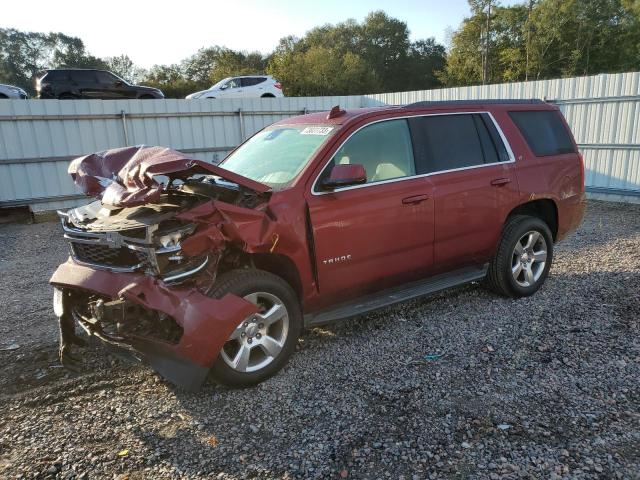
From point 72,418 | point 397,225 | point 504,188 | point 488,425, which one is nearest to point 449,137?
point 504,188

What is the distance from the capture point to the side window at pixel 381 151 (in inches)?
157

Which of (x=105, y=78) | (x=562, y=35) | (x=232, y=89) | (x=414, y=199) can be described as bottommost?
(x=414, y=199)

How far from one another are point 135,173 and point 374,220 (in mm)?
1846

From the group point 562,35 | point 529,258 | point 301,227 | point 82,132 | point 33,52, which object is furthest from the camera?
point 33,52

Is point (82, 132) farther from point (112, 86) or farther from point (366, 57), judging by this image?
point (366, 57)

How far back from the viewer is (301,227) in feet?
11.7

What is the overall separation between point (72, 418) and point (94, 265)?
1.02 meters

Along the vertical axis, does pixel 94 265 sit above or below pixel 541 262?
above

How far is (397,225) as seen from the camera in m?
4.06

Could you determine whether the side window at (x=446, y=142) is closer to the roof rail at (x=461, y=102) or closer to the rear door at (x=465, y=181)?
the rear door at (x=465, y=181)

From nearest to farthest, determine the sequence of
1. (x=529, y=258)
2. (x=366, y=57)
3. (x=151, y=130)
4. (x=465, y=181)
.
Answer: (x=465, y=181), (x=529, y=258), (x=151, y=130), (x=366, y=57)

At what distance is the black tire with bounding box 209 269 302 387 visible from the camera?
323 centimetres

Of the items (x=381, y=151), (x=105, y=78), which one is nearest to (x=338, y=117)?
(x=381, y=151)

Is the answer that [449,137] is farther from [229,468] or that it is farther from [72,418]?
[72,418]
